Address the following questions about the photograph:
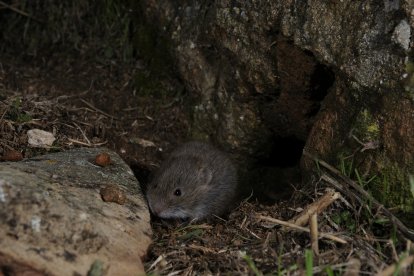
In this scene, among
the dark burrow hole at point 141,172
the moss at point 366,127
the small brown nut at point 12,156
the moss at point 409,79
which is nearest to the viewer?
the moss at point 409,79

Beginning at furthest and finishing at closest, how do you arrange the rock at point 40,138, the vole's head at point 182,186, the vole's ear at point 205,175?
the vole's ear at point 205,175
the vole's head at point 182,186
the rock at point 40,138

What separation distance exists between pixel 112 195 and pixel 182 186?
134 centimetres

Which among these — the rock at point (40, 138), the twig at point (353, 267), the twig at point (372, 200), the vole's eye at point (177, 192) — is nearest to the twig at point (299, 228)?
the twig at point (353, 267)

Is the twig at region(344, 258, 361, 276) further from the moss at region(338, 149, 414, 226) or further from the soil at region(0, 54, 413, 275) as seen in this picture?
the moss at region(338, 149, 414, 226)

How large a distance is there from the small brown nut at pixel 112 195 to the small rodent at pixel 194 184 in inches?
30.4

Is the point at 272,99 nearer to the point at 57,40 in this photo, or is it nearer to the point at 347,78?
the point at 347,78

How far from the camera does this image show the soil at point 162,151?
3.79 metres

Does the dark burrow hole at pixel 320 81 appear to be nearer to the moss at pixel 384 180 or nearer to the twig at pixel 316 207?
the moss at pixel 384 180

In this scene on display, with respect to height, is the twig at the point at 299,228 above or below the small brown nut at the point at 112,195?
above

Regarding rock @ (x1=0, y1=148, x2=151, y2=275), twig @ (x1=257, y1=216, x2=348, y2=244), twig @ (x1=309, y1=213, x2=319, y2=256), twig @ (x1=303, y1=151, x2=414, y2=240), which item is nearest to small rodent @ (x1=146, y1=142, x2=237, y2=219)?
rock @ (x1=0, y1=148, x2=151, y2=275)

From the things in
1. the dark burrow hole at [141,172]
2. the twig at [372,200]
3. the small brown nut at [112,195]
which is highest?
the twig at [372,200]

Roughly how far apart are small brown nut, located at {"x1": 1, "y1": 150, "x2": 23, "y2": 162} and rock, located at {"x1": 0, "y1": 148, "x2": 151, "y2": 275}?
1.08 feet

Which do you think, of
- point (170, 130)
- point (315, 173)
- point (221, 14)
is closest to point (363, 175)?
point (315, 173)

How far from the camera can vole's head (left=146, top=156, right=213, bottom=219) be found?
17.0 feet
